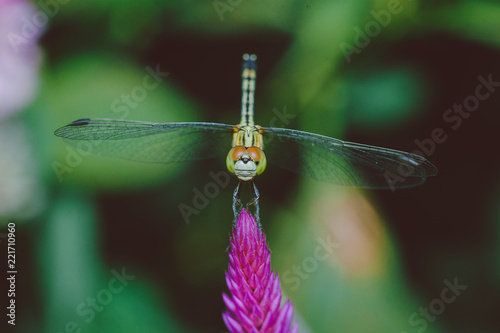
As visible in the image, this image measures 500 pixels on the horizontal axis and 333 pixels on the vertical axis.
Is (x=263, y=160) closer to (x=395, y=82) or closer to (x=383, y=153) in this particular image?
(x=383, y=153)

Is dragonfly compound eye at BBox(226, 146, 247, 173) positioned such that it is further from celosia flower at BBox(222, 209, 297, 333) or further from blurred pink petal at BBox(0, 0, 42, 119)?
blurred pink petal at BBox(0, 0, 42, 119)

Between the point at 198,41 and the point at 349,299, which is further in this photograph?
the point at 198,41

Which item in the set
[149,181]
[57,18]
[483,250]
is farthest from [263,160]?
[57,18]

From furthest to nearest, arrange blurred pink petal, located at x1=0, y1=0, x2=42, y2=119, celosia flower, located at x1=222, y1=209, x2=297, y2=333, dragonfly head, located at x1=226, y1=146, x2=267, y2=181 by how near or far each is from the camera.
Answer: blurred pink petal, located at x1=0, y1=0, x2=42, y2=119 < dragonfly head, located at x1=226, y1=146, x2=267, y2=181 < celosia flower, located at x1=222, y1=209, x2=297, y2=333

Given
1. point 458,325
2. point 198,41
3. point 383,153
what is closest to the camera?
point 383,153

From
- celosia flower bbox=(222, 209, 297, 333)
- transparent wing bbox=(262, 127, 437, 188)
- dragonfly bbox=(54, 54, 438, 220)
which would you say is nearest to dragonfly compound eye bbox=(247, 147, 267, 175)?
dragonfly bbox=(54, 54, 438, 220)

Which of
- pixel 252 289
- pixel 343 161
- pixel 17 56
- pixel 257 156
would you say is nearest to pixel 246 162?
pixel 257 156

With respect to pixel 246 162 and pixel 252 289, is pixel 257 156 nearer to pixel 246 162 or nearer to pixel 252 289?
pixel 246 162
